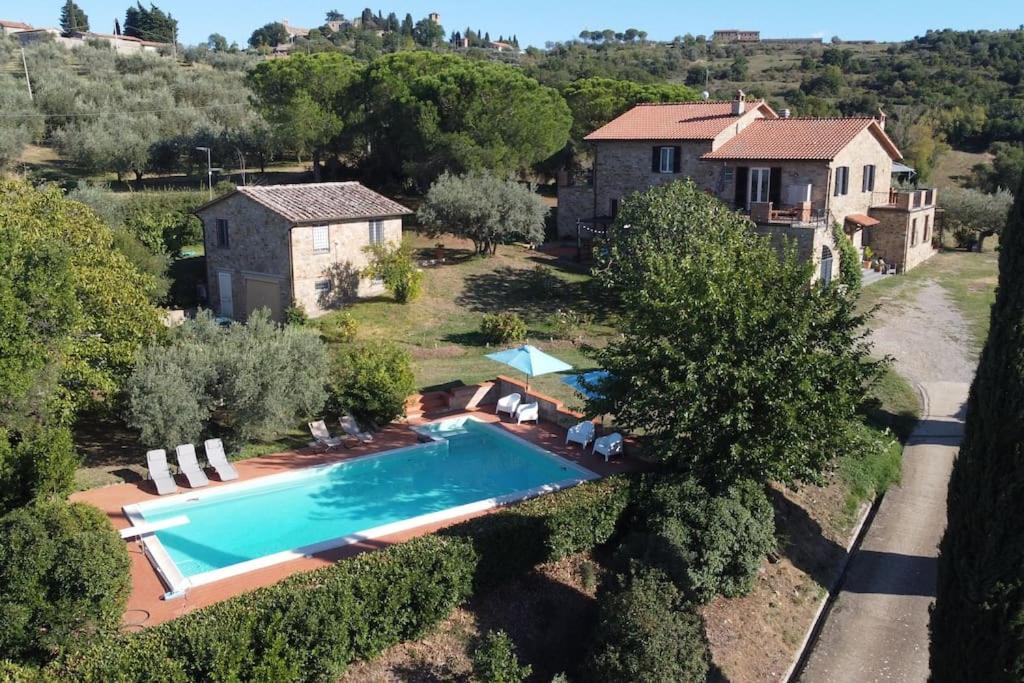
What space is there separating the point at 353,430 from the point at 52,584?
9789 mm

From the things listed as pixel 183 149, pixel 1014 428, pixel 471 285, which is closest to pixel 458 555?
pixel 1014 428

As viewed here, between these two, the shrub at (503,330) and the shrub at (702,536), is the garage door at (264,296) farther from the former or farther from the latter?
the shrub at (702,536)

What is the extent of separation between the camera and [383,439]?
21.0 meters

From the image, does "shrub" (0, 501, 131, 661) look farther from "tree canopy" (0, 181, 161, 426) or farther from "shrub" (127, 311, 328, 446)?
"shrub" (127, 311, 328, 446)

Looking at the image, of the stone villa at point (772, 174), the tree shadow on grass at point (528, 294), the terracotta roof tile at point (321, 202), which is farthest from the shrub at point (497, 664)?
the stone villa at point (772, 174)

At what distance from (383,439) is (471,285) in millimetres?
15745

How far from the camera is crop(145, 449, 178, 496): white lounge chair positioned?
1748 cm

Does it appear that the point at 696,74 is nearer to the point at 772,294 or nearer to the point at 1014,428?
the point at 772,294

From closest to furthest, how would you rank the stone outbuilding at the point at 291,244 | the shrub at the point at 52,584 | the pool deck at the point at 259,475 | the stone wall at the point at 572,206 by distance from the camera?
the shrub at the point at 52,584, the pool deck at the point at 259,475, the stone outbuilding at the point at 291,244, the stone wall at the point at 572,206

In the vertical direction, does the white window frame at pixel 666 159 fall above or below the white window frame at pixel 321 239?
above

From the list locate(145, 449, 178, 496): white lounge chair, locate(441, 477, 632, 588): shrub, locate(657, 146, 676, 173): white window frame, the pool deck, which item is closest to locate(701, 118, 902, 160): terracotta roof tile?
locate(657, 146, 676, 173): white window frame

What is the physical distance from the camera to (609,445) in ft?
62.5

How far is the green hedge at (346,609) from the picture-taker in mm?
10578

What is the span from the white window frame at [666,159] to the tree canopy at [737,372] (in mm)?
24613
